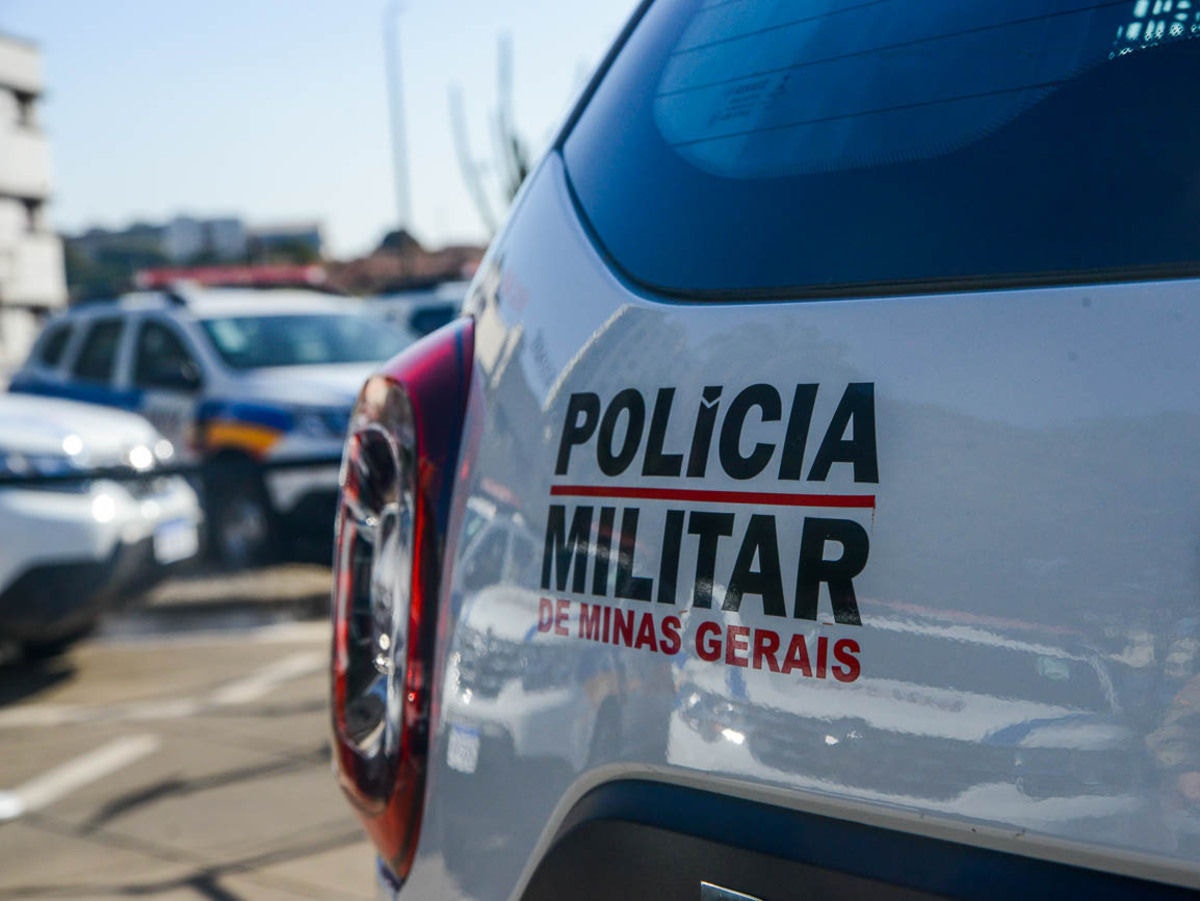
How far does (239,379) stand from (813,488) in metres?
7.82

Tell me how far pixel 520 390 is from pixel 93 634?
5616 mm

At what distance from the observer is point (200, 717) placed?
5.07 m

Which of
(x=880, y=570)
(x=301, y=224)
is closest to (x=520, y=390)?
(x=880, y=570)

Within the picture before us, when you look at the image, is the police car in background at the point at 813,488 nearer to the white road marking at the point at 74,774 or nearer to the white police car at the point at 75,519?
the white road marking at the point at 74,774

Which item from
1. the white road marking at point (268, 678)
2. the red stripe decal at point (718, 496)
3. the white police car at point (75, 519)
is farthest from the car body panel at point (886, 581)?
the white police car at point (75, 519)

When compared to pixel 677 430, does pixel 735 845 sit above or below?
below

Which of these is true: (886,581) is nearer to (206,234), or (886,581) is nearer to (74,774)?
(74,774)

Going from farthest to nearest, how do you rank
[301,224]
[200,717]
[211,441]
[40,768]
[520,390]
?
[301,224] → [211,441] → [200,717] → [40,768] → [520,390]

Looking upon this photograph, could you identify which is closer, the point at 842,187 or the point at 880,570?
the point at 880,570

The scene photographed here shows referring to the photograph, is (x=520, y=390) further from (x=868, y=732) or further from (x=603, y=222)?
(x=868, y=732)

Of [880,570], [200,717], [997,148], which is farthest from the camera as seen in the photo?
[200,717]

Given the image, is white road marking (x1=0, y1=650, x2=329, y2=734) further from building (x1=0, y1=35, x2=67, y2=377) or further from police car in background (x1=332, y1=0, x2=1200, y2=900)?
building (x1=0, y1=35, x2=67, y2=377)

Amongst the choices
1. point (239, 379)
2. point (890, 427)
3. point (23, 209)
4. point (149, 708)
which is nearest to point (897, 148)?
point (890, 427)

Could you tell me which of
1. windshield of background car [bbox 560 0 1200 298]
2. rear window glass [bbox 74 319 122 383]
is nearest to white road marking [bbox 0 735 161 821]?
windshield of background car [bbox 560 0 1200 298]
